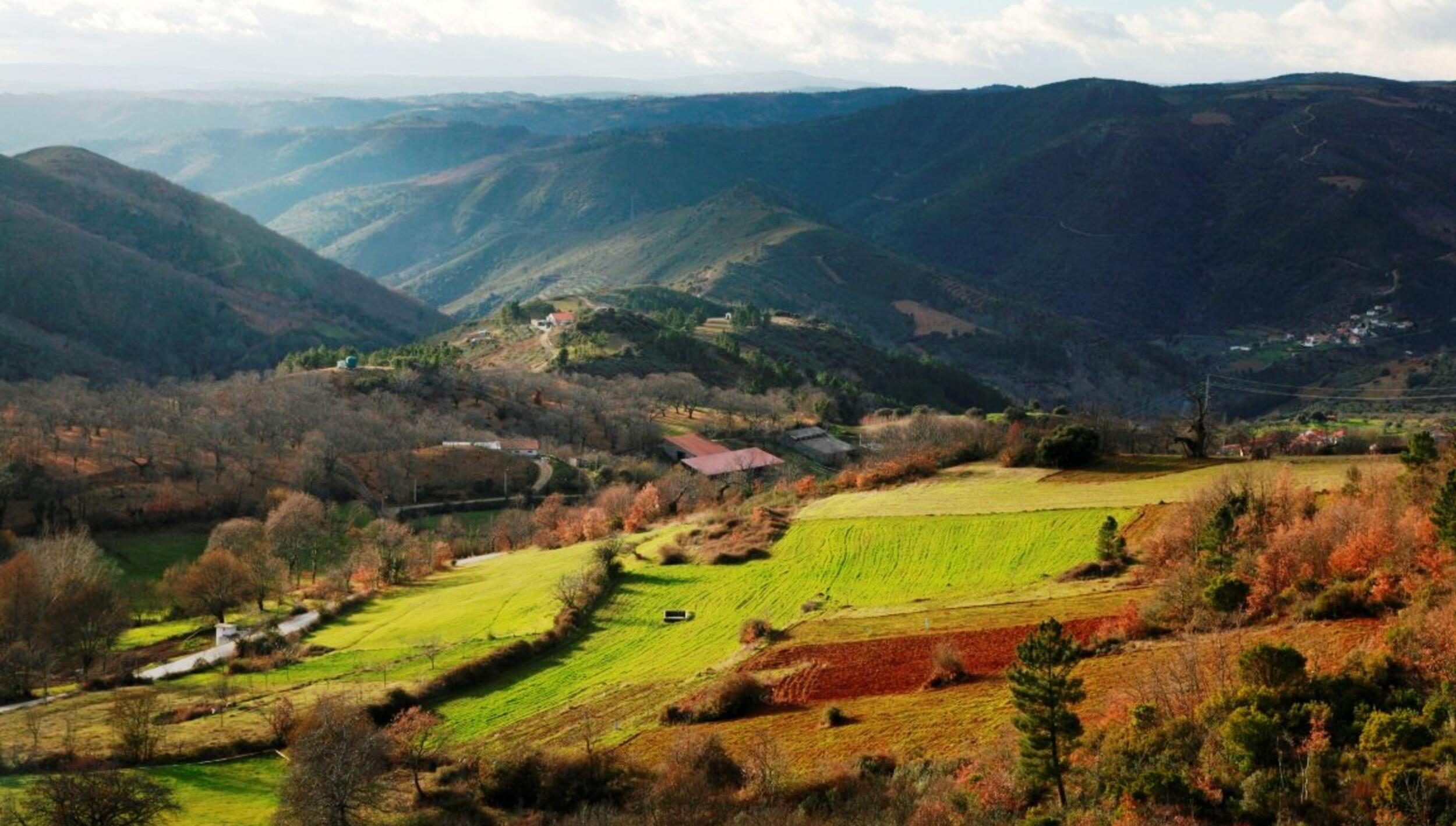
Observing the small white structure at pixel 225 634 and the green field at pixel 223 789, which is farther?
the small white structure at pixel 225 634

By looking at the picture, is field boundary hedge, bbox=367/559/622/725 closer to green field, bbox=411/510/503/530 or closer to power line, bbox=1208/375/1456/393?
green field, bbox=411/510/503/530

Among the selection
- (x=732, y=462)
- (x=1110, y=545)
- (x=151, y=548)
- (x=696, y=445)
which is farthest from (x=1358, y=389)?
(x=151, y=548)

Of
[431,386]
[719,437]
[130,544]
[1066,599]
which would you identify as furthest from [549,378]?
[1066,599]

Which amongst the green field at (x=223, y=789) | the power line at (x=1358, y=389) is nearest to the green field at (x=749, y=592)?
the green field at (x=223, y=789)

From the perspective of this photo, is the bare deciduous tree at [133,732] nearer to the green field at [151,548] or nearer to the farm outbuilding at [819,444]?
the green field at [151,548]

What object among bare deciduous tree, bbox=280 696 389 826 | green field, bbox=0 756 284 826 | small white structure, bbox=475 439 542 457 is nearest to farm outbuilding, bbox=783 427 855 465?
small white structure, bbox=475 439 542 457

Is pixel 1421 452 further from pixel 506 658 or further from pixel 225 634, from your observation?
pixel 225 634
